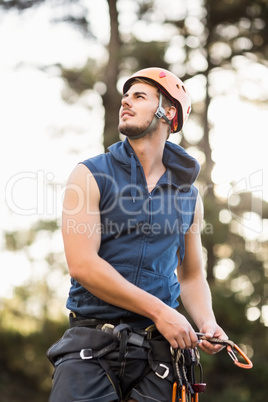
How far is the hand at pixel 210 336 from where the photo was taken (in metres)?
3.21

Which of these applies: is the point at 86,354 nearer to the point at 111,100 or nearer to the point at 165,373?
the point at 165,373

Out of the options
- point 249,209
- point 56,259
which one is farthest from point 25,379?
point 56,259

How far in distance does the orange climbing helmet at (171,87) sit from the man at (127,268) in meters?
0.26

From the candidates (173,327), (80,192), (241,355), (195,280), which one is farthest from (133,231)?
(241,355)

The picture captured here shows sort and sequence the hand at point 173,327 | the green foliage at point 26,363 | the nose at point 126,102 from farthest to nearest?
1. the green foliage at point 26,363
2. the nose at point 126,102
3. the hand at point 173,327

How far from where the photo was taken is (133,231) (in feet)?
10.5

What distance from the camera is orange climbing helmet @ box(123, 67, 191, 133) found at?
3744 millimetres

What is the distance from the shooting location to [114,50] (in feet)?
38.2

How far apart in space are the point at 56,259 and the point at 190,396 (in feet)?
71.3

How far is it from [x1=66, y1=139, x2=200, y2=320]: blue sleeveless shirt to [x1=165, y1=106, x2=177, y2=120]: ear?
551 mm

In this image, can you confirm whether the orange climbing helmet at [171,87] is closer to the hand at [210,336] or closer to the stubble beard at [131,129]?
the stubble beard at [131,129]

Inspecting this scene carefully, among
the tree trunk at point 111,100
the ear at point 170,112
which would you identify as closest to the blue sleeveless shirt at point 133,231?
the ear at point 170,112

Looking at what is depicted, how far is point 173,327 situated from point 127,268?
1.32 feet

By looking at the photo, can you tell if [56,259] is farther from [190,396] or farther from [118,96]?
[190,396]
